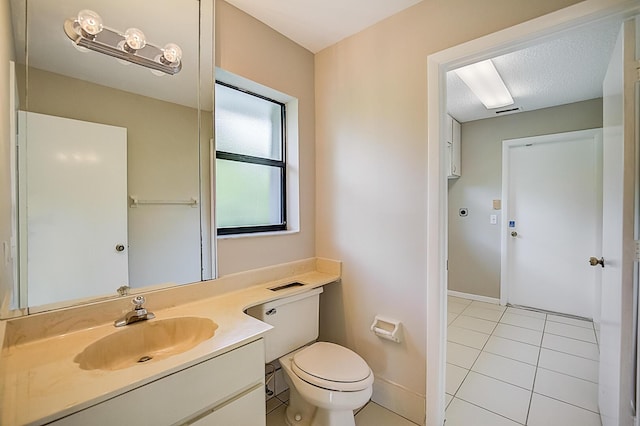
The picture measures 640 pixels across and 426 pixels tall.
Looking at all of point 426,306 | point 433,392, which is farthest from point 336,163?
point 433,392

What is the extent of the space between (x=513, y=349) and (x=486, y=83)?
7.93 feet

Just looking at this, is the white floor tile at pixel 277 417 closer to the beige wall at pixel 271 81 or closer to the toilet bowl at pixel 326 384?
the toilet bowl at pixel 326 384

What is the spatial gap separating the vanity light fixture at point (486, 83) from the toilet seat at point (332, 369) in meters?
2.16

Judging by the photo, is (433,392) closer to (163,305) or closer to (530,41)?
(163,305)

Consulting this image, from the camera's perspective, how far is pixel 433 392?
61.4 inches

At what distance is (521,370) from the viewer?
83.8 inches

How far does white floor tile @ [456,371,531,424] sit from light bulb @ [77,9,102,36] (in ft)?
9.49

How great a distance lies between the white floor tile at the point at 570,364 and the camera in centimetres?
205

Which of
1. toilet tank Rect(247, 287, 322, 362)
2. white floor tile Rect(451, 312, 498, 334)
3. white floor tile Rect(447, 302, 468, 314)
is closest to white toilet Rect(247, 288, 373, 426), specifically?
toilet tank Rect(247, 287, 322, 362)

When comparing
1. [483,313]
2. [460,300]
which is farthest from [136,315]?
[460,300]

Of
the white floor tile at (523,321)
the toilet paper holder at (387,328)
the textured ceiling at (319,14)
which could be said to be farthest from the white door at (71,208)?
the white floor tile at (523,321)

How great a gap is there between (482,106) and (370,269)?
2.51 meters

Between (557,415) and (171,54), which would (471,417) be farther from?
(171,54)

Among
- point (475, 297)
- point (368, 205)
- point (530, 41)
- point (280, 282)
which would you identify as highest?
point (530, 41)
